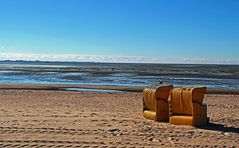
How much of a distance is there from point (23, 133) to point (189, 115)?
4526 mm

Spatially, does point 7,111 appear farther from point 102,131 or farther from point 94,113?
point 102,131

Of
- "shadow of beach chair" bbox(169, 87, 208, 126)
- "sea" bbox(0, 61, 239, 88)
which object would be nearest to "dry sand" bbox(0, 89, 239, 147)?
"shadow of beach chair" bbox(169, 87, 208, 126)

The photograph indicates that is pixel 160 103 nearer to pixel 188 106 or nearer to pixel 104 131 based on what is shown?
pixel 188 106

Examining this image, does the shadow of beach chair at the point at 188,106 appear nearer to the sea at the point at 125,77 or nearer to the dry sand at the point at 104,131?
the dry sand at the point at 104,131

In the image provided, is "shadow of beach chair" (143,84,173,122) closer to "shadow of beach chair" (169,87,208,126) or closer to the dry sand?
the dry sand

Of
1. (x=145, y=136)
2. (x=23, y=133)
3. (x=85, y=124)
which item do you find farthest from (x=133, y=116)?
(x=23, y=133)

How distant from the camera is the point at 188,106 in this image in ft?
36.1

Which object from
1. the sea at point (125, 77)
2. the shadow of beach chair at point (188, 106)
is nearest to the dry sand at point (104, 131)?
the shadow of beach chair at point (188, 106)

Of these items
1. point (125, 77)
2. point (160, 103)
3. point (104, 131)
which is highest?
point (160, 103)

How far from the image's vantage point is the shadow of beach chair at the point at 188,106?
10.9 metres

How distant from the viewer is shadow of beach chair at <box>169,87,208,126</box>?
10898mm

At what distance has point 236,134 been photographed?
988cm

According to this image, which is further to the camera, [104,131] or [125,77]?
[125,77]

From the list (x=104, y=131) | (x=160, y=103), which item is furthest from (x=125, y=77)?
(x=104, y=131)
